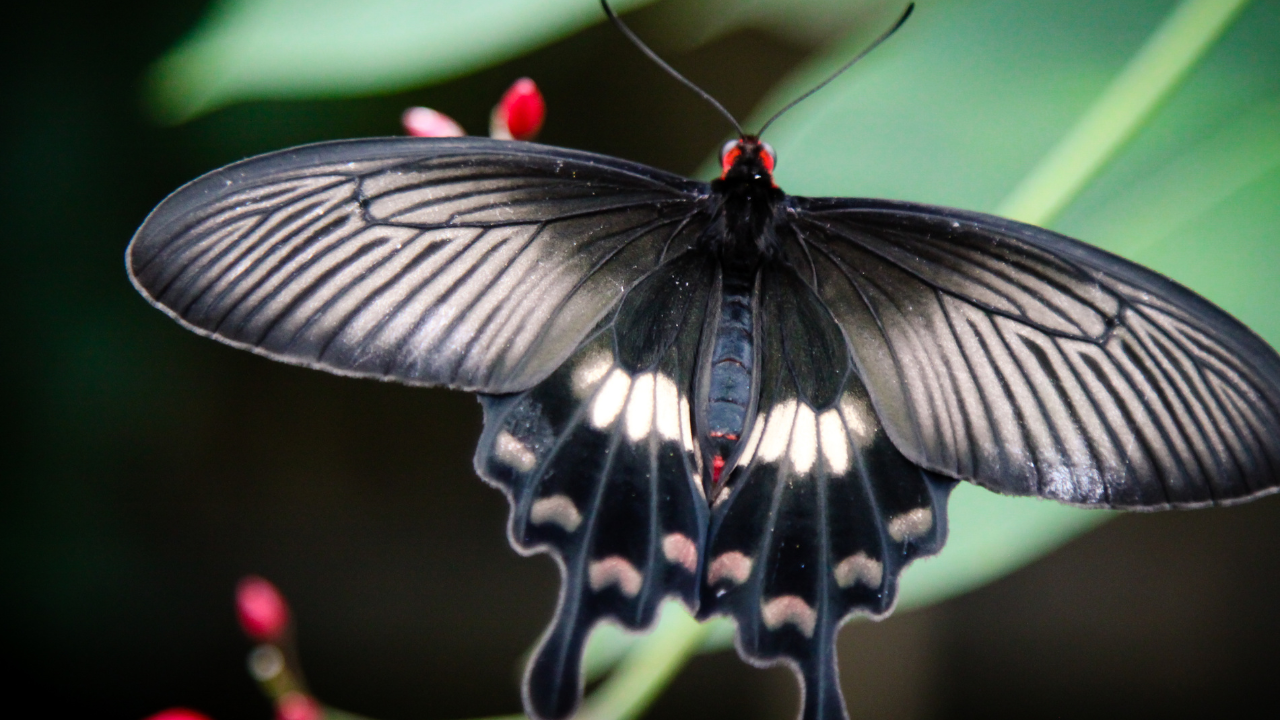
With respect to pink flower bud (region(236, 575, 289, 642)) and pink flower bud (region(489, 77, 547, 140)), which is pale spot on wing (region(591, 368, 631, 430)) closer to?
pink flower bud (region(489, 77, 547, 140))

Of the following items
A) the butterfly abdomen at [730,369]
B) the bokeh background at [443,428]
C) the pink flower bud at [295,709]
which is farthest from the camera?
the pink flower bud at [295,709]

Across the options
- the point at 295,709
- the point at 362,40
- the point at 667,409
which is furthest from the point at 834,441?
the point at 295,709

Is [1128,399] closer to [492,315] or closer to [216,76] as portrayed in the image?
[492,315]

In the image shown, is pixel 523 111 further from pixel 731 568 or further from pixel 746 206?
pixel 731 568

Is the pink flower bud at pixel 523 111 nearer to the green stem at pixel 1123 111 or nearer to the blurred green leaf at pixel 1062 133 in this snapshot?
the blurred green leaf at pixel 1062 133

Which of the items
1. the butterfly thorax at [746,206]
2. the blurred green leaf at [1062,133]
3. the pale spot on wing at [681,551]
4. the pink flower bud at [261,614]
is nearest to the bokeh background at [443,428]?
the blurred green leaf at [1062,133]

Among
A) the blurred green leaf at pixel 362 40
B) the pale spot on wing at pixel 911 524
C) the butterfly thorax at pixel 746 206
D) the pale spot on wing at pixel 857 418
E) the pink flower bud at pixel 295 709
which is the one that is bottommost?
the pink flower bud at pixel 295 709

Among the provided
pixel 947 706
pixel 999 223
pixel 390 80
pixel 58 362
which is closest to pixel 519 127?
pixel 390 80
